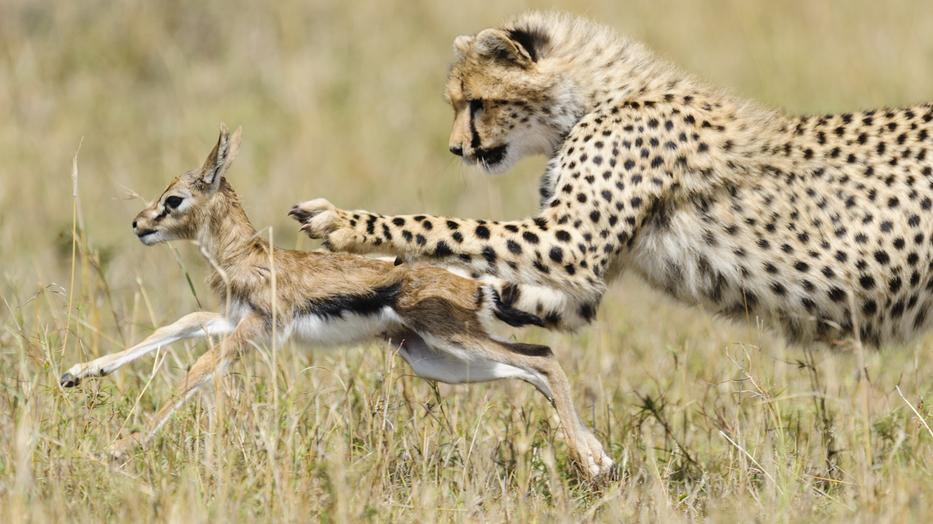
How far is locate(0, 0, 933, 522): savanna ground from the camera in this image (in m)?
3.60

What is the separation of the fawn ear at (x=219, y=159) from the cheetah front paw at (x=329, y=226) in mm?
212

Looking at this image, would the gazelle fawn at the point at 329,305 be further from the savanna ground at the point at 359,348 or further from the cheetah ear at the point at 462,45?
the cheetah ear at the point at 462,45

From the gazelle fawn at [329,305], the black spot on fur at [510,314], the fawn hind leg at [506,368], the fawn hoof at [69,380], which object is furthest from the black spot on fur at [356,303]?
the fawn hoof at [69,380]

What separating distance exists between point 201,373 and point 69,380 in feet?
1.10

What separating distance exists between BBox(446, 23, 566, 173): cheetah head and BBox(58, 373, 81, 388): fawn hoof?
139 cm

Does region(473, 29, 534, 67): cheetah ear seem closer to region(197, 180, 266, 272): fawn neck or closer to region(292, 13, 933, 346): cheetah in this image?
region(292, 13, 933, 346): cheetah

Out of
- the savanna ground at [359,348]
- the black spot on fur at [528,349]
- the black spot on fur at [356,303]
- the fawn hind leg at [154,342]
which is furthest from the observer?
the black spot on fur at [528,349]

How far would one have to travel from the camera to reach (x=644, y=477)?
4.14 m

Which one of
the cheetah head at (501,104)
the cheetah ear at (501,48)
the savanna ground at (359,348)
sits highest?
the cheetah ear at (501,48)

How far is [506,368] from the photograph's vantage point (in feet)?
13.5

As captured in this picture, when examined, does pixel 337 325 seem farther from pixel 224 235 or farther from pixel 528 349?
pixel 528 349

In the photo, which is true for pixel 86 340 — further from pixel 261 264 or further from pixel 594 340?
pixel 594 340

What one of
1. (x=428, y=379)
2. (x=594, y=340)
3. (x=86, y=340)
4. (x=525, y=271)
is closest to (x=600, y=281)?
(x=525, y=271)

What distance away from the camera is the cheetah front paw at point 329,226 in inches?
159
